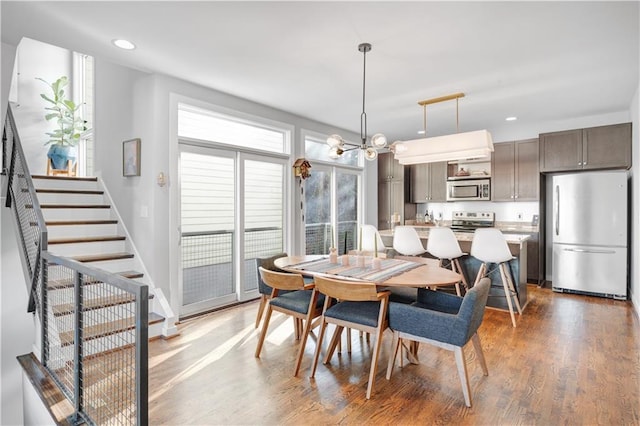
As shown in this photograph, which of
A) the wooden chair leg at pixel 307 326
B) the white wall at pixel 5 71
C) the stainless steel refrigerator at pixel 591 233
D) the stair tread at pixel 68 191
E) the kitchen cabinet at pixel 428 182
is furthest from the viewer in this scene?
the kitchen cabinet at pixel 428 182

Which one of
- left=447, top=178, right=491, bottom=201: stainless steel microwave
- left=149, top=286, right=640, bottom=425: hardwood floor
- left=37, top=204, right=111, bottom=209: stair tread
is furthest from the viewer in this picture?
left=447, top=178, right=491, bottom=201: stainless steel microwave

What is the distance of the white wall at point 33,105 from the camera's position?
16.4ft

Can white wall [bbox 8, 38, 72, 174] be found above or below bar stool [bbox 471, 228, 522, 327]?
above

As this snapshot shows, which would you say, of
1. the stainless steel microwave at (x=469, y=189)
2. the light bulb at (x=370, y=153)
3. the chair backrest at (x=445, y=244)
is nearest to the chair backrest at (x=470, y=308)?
the light bulb at (x=370, y=153)

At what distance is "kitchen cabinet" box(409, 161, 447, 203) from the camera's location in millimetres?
6496

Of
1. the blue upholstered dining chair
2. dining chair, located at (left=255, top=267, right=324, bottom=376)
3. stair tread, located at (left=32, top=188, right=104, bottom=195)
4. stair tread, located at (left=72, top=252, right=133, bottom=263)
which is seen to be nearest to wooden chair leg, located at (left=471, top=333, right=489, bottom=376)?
the blue upholstered dining chair

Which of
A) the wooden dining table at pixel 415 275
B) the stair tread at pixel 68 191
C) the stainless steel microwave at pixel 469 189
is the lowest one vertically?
the wooden dining table at pixel 415 275

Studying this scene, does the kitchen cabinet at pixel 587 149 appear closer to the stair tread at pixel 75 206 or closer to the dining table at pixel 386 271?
the dining table at pixel 386 271

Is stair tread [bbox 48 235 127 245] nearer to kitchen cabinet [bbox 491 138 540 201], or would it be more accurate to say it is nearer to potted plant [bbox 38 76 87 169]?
potted plant [bbox 38 76 87 169]

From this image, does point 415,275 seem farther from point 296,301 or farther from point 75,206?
point 75,206

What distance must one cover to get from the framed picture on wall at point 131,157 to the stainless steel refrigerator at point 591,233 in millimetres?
5510

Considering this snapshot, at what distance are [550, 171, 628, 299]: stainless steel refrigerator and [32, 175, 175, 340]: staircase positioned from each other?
521cm

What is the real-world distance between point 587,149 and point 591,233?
48.0 inches

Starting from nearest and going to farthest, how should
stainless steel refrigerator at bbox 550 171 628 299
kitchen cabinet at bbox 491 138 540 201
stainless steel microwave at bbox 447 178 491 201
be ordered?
stainless steel refrigerator at bbox 550 171 628 299, kitchen cabinet at bbox 491 138 540 201, stainless steel microwave at bbox 447 178 491 201
